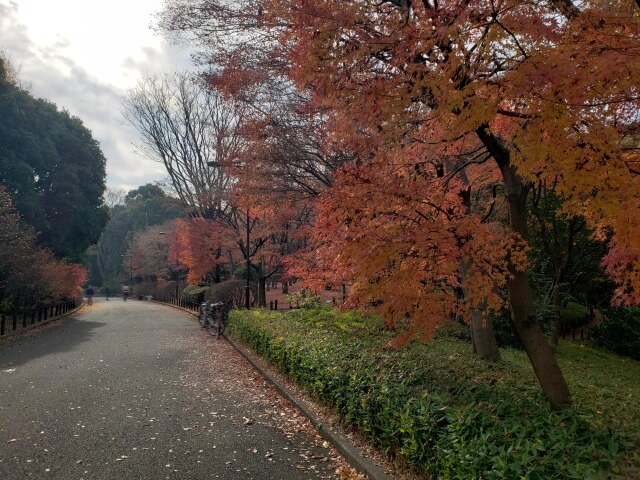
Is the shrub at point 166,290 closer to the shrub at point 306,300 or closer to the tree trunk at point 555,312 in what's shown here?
the shrub at point 306,300

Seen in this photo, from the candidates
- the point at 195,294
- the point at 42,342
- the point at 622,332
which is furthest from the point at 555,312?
the point at 195,294

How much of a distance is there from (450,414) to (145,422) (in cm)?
420

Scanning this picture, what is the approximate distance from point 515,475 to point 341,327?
24.5 ft

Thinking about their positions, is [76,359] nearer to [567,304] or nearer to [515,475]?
[515,475]

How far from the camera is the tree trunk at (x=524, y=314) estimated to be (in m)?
4.43

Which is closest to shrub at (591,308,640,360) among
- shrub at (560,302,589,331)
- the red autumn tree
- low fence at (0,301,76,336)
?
shrub at (560,302,589,331)

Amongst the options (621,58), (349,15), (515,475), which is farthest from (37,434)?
(621,58)

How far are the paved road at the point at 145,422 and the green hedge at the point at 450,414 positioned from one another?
734 mm

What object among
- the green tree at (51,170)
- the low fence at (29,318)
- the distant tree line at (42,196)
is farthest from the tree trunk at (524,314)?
the green tree at (51,170)

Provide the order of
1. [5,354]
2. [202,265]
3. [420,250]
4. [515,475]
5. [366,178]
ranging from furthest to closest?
[202,265], [5,354], [366,178], [420,250], [515,475]

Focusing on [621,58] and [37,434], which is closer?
[621,58]

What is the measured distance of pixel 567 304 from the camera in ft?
56.6

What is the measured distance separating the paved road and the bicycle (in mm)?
4501

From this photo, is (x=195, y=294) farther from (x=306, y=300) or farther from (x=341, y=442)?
(x=341, y=442)
